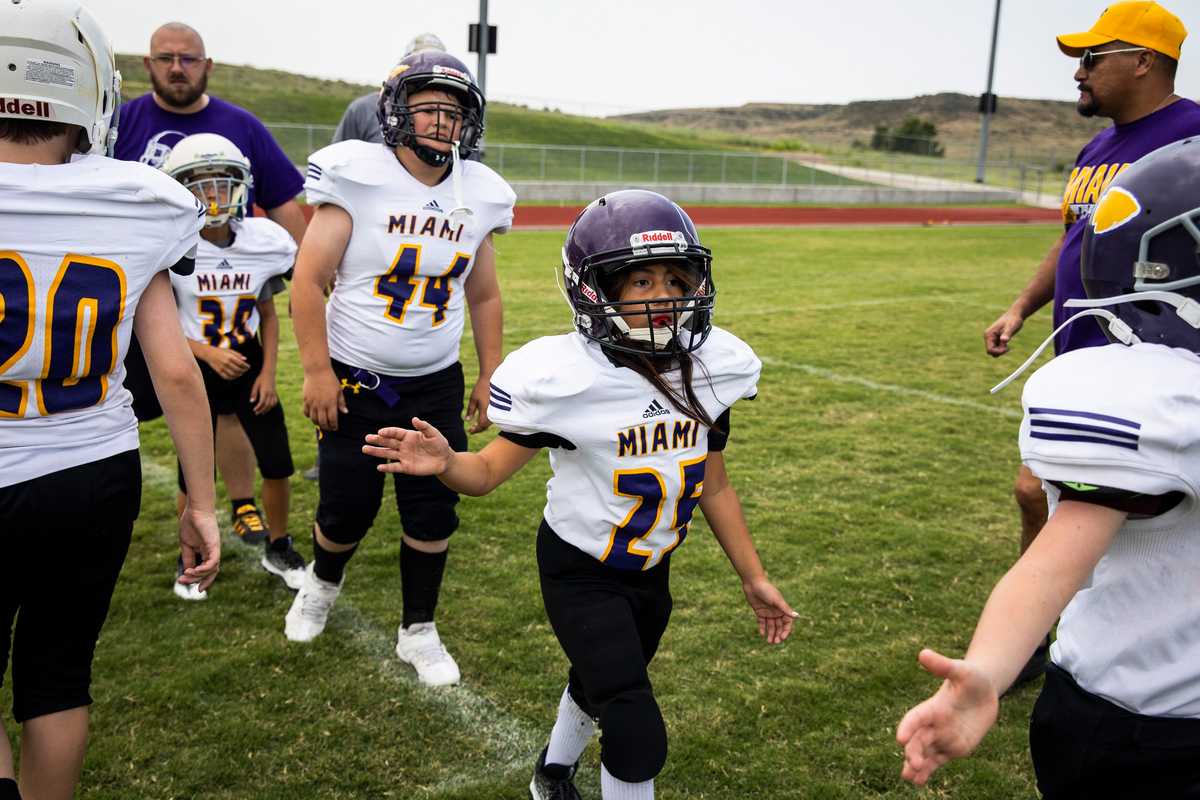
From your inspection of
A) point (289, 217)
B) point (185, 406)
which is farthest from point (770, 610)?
point (289, 217)

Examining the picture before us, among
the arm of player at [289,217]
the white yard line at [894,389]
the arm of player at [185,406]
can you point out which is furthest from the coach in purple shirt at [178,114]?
the white yard line at [894,389]

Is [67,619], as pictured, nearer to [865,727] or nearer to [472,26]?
[865,727]

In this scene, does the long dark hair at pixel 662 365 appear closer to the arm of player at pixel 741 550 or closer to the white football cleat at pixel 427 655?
the arm of player at pixel 741 550

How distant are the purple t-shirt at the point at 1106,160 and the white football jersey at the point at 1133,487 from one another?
1732mm

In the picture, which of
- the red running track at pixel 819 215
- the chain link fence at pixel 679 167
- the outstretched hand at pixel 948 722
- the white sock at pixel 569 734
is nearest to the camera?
the outstretched hand at pixel 948 722

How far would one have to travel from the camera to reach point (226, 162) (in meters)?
3.82

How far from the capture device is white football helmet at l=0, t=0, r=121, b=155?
1836mm

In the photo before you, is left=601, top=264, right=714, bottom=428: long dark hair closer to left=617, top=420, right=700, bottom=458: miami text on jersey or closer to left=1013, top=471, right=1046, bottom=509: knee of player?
left=617, top=420, right=700, bottom=458: miami text on jersey

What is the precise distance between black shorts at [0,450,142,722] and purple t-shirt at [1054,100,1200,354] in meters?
2.79

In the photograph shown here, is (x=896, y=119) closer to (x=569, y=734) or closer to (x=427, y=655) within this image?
(x=427, y=655)

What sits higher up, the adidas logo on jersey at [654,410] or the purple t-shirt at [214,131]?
the purple t-shirt at [214,131]

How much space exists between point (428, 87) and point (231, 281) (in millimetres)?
1334

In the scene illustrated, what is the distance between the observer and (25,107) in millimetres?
1859

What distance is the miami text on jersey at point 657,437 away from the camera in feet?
7.84
